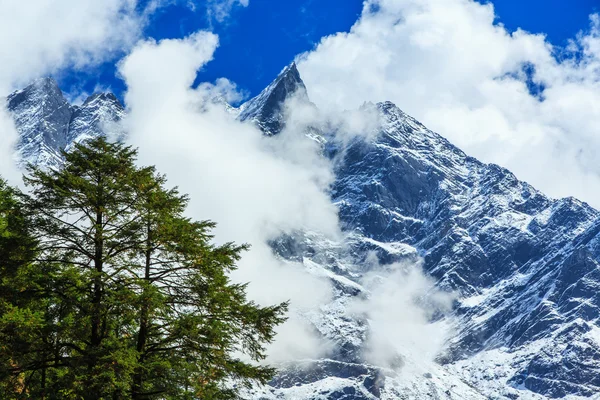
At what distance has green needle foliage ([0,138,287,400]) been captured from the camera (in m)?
21.1

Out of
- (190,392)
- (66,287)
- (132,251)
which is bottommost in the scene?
(190,392)

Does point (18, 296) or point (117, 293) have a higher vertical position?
point (117, 293)

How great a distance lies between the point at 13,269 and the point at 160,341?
4888mm

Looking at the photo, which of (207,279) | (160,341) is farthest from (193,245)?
(160,341)

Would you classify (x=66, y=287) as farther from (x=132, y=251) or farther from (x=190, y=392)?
(x=190, y=392)

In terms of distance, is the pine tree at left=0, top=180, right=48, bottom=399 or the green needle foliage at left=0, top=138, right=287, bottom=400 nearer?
the pine tree at left=0, top=180, right=48, bottom=399

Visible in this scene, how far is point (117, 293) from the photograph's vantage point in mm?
21203

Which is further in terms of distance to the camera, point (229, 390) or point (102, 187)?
point (229, 390)

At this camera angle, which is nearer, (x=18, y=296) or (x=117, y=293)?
(x=117, y=293)

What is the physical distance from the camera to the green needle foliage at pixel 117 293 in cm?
2112

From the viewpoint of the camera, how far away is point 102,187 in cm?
2272

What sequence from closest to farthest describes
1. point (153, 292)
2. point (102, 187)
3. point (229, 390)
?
1. point (153, 292)
2. point (102, 187)
3. point (229, 390)

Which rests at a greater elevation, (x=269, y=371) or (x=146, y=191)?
(x=146, y=191)

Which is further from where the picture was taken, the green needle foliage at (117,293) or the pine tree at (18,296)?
the green needle foliage at (117,293)
